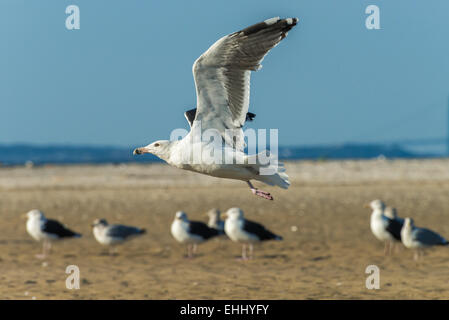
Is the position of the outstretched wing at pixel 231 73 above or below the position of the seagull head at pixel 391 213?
above

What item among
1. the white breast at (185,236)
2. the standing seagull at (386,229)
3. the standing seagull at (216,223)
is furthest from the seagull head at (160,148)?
the standing seagull at (386,229)

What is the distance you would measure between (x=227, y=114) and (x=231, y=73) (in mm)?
441

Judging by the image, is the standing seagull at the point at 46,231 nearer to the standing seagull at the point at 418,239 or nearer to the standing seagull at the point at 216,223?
the standing seagull at the point at 216,223

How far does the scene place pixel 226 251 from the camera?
51.7 ft

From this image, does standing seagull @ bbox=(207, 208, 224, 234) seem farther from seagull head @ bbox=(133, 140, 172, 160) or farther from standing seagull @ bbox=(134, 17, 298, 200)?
standing seagull @ bbox=(134, 17, 298, 200)

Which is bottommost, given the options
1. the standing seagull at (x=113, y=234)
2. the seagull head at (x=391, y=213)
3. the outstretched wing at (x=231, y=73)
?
the standing seagull at (x=113, y=234)

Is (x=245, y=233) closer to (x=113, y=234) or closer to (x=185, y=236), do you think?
(x=185, y=236)

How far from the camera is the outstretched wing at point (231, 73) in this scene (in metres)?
6.84

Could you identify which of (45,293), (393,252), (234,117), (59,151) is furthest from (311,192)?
(59,151)

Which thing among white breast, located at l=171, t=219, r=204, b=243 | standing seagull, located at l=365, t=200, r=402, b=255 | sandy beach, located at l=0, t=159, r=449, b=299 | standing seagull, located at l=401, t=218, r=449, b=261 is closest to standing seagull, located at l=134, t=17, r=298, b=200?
sandy beach, located at l=0, t=159, r=449, b=299

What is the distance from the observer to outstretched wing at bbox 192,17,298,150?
22.4ft

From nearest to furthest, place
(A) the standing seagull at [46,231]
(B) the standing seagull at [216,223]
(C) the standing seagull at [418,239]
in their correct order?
(C) the standing seagull at [418,239] < (A) the standing seagull at [46,231] < (B) the standing seagull at [216,223]
